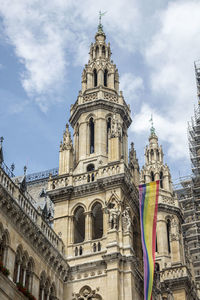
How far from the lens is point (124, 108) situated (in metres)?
47.5

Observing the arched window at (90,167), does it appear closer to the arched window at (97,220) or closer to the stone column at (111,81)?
the arched window at (97,220)

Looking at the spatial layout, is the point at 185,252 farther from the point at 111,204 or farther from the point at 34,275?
the point at 34,275

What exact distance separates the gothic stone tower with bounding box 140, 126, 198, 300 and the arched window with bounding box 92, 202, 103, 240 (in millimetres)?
→ 5258

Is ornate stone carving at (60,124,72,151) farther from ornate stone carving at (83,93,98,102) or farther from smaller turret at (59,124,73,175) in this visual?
ornate stone carving at (83,93,98,102)

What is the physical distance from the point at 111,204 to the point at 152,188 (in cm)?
295

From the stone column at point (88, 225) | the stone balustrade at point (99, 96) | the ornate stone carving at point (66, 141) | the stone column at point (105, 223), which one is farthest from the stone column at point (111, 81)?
the stone column at point (105, 223)

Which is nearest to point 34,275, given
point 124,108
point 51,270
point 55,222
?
point 51,270

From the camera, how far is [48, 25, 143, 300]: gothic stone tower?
36875 millimetres

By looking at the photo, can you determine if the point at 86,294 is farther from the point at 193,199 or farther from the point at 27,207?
the point at 193,199

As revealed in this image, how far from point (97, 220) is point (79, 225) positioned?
1598 millimetres

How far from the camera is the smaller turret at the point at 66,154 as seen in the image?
Result: 43312mm

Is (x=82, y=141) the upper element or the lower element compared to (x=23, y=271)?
upper

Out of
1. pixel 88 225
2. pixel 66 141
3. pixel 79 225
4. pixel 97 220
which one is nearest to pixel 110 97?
pixel 66 141

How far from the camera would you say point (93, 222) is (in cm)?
4097
